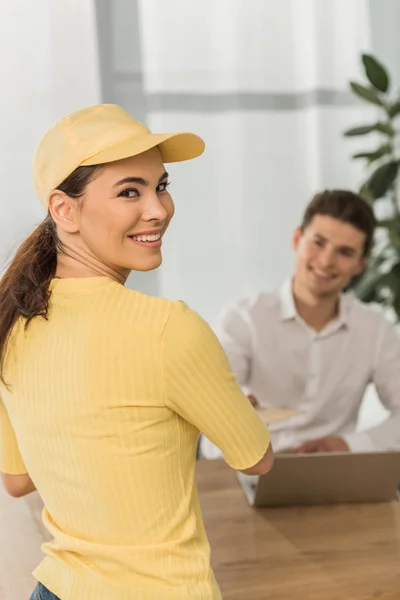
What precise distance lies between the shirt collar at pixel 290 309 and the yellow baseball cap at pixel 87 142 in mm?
1803

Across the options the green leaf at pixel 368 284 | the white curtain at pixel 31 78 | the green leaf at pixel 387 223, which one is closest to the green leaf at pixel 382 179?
the green leaf at pixel 387 223

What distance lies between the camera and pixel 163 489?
103 cm

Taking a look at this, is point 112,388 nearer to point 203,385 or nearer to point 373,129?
point 203,385

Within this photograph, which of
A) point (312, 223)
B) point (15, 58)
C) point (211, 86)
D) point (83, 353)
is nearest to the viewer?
point (83, 353)

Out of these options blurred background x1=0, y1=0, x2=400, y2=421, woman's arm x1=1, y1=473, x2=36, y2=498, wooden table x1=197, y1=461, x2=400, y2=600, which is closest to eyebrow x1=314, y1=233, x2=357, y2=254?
blurred background x1=0, y1=0, x2=400, y2=421

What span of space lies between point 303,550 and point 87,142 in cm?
87

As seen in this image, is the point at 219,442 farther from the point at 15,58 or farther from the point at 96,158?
the point at 15,58

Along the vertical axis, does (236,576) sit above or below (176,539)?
below

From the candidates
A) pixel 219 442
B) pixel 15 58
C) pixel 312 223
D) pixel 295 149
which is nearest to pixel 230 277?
pixel 295 149

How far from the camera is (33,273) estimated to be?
1.16 metres

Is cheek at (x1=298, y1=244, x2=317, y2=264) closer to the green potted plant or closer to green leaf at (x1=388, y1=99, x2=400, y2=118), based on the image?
the green potted plant

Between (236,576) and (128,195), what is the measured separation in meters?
0.73

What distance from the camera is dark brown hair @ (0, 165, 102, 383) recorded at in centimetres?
109

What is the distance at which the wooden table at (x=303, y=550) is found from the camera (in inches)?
55.2
